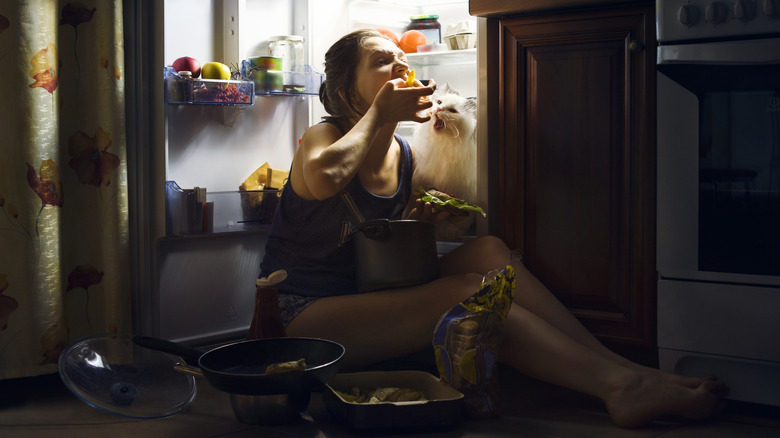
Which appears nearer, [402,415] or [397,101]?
Answer: [402,415]

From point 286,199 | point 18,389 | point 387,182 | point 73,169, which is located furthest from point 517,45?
point 18,389

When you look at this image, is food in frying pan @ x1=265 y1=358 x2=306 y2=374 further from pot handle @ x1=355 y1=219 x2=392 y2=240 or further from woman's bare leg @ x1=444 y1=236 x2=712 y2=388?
woman's bare leg @ x1=444 y1=236 x2=712 y2=388

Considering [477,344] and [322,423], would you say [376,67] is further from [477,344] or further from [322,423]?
[322,423]

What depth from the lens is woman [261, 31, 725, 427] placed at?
163 cm

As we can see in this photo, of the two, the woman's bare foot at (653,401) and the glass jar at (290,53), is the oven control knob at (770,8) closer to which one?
the woman's bare foot at (653,401)

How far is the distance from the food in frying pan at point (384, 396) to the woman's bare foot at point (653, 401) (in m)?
0.43

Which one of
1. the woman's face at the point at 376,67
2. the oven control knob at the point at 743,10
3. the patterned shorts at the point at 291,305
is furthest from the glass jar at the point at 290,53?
the oven control knob at the point at 743,10

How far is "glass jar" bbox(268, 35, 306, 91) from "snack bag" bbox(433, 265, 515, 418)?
102 cm

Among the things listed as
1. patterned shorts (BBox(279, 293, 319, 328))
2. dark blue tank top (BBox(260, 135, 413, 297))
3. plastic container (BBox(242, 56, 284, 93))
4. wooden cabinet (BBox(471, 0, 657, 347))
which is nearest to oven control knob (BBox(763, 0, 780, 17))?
wooden cabinet (BBox(471, 0, 657, 347))

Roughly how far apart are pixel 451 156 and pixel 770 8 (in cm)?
88

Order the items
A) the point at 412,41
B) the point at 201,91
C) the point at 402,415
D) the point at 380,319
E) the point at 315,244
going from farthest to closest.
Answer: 1. the point at 412,41
2. the point at 201,91
3. the point at 315,244
4. the point at 380,319
5. the point at 402,415

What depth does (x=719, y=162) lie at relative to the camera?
67.1 inches

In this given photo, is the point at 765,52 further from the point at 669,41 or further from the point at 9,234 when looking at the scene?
the point at 9,234

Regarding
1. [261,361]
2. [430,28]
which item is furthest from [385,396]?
[430,28]
